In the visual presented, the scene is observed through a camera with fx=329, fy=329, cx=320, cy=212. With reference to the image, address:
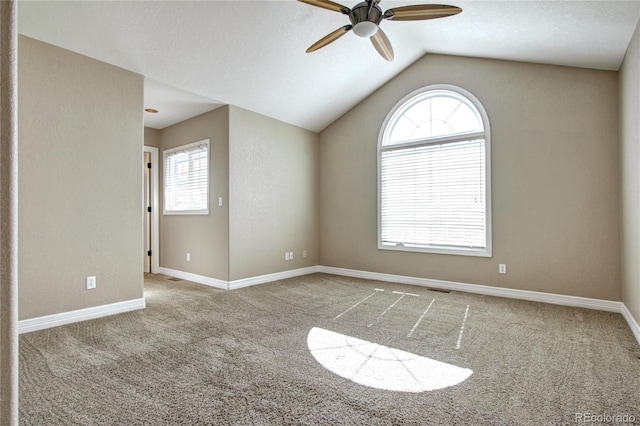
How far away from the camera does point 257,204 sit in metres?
4.93

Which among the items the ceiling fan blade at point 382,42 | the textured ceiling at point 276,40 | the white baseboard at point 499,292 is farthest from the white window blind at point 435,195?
the ceiling fan blade at point 382,42

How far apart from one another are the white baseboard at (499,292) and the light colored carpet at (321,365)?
0.15 metres

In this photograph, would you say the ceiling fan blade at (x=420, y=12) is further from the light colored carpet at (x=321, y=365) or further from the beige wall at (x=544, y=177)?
the light colored carpet at (x=321, y=365)

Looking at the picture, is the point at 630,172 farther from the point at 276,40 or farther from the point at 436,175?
the point at 276,40

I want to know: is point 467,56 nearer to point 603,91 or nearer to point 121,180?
point 603,91

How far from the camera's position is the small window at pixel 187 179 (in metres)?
4.95

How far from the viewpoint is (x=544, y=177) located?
3877 millimetres

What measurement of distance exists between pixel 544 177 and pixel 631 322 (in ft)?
5.54

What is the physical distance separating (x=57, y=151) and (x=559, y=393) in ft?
14.2

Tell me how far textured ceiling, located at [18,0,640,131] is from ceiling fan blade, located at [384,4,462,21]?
0.73 metres

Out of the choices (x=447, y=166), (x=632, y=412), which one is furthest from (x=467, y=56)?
(x=632, y=412)

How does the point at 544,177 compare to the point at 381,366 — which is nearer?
the point at 381,366

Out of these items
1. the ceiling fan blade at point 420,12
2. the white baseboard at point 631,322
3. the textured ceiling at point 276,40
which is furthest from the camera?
the textured ceiling at point 276,40

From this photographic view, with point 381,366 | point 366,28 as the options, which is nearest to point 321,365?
point 381,366
